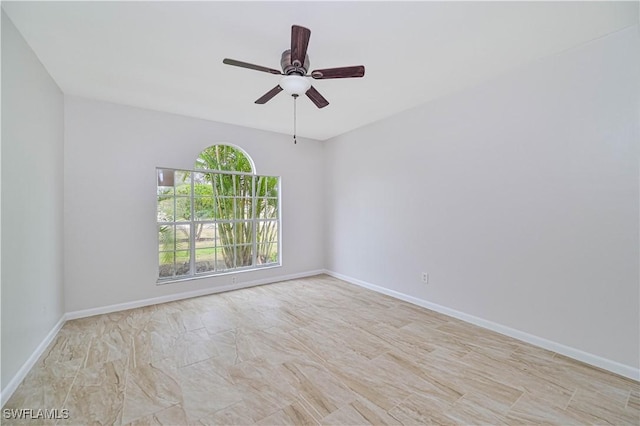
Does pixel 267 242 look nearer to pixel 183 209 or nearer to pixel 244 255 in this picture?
pixel 244 255

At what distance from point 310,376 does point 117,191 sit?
10.9ft

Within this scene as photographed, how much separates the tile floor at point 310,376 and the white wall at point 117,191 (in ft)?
Answer: 1.73

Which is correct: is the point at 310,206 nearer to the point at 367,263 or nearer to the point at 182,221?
the point at 367,263

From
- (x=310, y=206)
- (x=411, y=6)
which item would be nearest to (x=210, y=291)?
(x=310, y=206)

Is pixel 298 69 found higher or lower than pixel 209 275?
higher

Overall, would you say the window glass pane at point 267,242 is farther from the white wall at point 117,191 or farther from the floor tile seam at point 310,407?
the floor tile seam at point 310,407

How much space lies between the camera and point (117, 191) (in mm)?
3482

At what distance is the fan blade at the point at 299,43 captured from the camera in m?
1.73

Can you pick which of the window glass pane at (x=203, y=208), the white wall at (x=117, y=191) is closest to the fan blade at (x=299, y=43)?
the white wall at (x=117, y=191)

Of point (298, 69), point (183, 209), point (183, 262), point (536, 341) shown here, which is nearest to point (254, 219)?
point (183, 209)

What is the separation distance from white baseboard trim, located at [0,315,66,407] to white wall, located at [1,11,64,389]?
0.04m

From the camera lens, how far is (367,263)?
446 centimetres

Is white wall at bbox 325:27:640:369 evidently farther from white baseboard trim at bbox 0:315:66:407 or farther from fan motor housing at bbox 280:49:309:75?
white baseboard trim at bbox 0:315:66:407

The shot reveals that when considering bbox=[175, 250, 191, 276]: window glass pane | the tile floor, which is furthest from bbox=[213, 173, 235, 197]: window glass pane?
the tile floor
